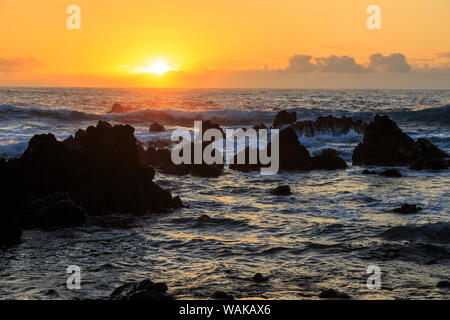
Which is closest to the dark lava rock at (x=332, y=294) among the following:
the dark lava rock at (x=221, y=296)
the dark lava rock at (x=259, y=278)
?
the dark lava rock at (x=259, y=278)

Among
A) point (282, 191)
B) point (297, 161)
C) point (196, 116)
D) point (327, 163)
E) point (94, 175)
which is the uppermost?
point (196, 116)

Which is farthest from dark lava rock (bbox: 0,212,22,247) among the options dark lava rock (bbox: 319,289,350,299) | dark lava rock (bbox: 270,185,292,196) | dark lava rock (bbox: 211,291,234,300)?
dark lava rock (bbox: 270,185,292,196)

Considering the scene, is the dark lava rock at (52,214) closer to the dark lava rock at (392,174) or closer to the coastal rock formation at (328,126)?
the dark lava rock at (392,174)

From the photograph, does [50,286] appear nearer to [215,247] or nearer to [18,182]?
[215,247]

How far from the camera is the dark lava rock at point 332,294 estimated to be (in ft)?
27.7

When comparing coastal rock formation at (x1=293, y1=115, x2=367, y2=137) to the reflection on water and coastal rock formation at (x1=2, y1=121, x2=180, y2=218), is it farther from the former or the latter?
coastal rock formation at (x1=2, y1=121, x2=180, y2=218)

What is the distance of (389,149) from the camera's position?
26891 mm

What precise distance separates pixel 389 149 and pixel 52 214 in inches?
752

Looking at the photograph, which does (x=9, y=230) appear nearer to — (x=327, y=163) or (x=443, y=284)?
(x=443, y=284)

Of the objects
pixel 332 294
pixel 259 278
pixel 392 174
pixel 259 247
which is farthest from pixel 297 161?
pixel 332 294

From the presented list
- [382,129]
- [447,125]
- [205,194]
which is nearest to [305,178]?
[205,194]

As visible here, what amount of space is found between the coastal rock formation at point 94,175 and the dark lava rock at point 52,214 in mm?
1060

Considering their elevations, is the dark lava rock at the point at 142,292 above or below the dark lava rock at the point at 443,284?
above
